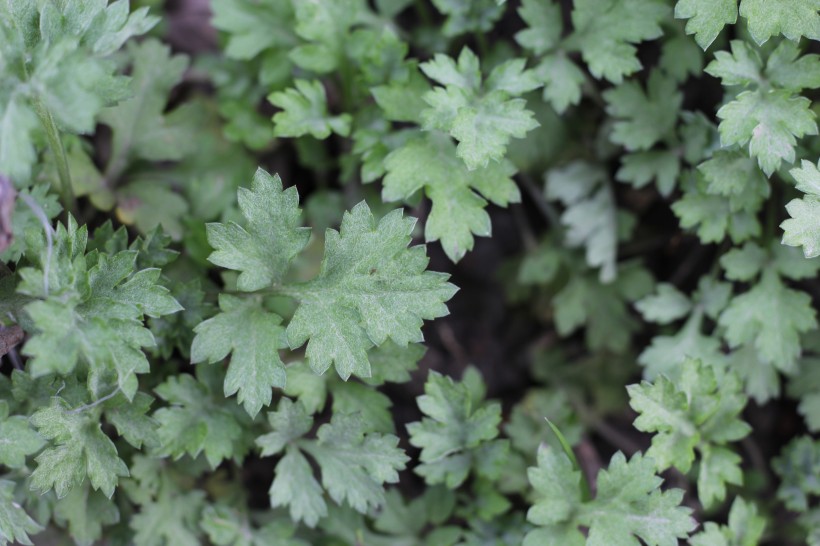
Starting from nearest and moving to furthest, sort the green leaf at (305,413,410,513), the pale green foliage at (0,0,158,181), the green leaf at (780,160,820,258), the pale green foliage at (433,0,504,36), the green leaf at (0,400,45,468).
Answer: the pale green foliage at (0,0,158,181)
the green leaf at (0,400,45,468)
the green leaf at (780,160,820,258)
the green leaf at (305,413,410,513)
the pale green foliage at (433,0,504,36)

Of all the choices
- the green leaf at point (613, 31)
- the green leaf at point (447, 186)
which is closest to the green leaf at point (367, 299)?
the green leaf at point (447, 186)

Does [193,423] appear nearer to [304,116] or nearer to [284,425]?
[284,425]

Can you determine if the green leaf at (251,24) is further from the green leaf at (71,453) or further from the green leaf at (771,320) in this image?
the green leaf at (771,320)

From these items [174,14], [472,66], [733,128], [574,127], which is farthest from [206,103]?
[733,128]

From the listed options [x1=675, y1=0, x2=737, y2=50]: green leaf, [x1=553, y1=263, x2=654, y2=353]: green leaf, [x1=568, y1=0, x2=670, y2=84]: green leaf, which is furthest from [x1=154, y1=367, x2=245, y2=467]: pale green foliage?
[x1=675, y1=0, x2=737, y2=50]: green leaf

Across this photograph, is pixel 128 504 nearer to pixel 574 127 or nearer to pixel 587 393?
pixel 587 393

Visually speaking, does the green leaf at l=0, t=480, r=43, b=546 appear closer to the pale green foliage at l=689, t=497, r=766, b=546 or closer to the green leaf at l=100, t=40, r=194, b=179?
the green leaf at l=100, t=40, r=194, b=179
